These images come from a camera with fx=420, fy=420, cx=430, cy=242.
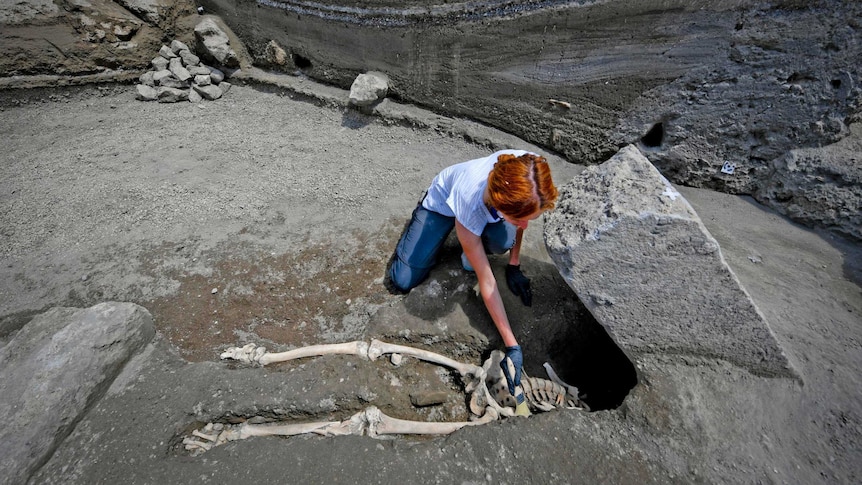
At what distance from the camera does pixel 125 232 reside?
3.16 m

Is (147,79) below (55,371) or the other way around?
the other way around

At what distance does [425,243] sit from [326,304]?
787 mm

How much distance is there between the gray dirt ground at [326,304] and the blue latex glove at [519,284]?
81mm

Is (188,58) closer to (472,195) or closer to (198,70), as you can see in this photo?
(198,70)

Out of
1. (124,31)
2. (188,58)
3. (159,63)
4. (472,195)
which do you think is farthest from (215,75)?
(472,195)

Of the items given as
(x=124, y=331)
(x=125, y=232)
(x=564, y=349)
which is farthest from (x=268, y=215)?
(x=564, y=349)

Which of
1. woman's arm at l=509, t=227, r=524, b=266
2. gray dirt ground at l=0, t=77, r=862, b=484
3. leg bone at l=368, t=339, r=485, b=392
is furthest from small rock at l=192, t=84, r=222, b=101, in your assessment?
woman's arm at l=509, t=227, r=524, b=266

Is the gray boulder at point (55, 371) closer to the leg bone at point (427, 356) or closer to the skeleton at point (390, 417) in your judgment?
the skeleton at point (390, 417)

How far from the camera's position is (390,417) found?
6.81 feet

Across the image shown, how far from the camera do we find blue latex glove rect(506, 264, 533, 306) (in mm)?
2508

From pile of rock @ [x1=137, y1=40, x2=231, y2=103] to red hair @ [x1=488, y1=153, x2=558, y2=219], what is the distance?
4146 millimetres

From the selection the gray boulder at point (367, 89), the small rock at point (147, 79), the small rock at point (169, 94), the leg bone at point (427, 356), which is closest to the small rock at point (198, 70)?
the small rock at point (169, 94)

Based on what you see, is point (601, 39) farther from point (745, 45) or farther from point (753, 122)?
point (753, 122)

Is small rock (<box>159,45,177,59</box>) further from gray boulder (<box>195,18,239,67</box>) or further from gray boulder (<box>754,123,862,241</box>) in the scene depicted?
gray boulder (<box>754,123,862,241</box>)
